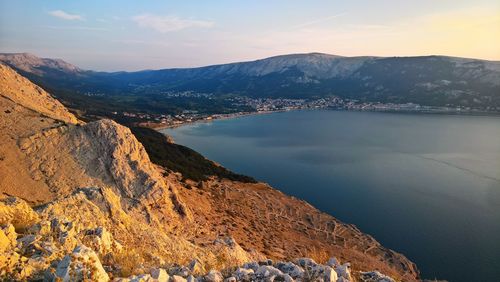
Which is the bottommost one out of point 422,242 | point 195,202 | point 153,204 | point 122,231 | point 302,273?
point 422,242

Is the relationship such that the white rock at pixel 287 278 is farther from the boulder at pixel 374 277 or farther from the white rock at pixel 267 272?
the boulder at pixel 374 277

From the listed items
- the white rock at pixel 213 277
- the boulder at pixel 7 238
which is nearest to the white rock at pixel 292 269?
the white rock at pixel 213 277

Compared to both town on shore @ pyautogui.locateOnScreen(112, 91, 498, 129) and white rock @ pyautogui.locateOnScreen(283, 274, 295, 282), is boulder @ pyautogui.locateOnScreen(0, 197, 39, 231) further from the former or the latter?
town on shore @ pyautogui.locateOnScreen(112, 91, 498, 129)

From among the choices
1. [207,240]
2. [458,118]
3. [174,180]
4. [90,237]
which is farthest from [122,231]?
[458,118]

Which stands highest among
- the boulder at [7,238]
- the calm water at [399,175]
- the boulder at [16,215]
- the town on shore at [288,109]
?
the boulder at [7,238]

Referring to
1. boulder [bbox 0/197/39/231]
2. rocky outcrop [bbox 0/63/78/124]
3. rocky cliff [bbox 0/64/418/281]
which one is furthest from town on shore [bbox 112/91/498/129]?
boulder [bbox 0/197/39/231]

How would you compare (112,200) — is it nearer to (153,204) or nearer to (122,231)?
(122,231)
